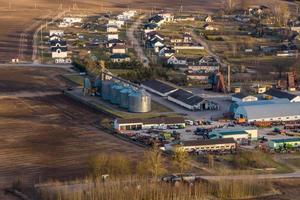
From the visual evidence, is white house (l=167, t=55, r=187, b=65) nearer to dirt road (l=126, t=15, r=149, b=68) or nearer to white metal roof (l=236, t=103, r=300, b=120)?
dirt road (l=126, t=15, r=149, b=68)

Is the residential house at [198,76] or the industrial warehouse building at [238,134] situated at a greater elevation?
the residential house at [198,76]

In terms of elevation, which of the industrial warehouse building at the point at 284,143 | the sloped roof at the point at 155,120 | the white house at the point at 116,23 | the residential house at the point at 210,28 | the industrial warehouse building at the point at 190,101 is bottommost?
the industrial warehouse building at the point at 284,143

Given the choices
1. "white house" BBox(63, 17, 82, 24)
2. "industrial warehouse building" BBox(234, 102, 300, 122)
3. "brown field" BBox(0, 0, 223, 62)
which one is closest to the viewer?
"industrial warehouse building" BBox(234, 102, 300, 122)

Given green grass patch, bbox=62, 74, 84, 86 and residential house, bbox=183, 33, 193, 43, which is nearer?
green grass patch, bbox=62, 74, 84, 86

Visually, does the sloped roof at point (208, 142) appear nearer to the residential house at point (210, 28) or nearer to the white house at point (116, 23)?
the residential house at point (210, 28)

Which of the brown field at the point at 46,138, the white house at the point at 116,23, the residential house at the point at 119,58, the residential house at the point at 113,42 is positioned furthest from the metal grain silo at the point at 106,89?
the white house at the point at 116,23

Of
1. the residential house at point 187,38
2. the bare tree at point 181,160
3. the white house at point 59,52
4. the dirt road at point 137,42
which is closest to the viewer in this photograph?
the bare tree at point 181,160

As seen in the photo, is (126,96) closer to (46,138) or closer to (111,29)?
(46,138)

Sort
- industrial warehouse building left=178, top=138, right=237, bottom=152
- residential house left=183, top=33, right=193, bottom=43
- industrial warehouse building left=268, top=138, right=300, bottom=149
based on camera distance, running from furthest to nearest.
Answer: residential house left=183, top=33, right=193, bottom=43 → industrial warehouse building left=268, top=138, right=300, bottom=149 → industrial warehouse building left=178, top=138, right=237, bottom=152

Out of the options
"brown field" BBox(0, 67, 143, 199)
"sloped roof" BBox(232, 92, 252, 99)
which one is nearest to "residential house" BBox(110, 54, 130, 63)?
"brown field" BBox(0, 67, 143, 199)
